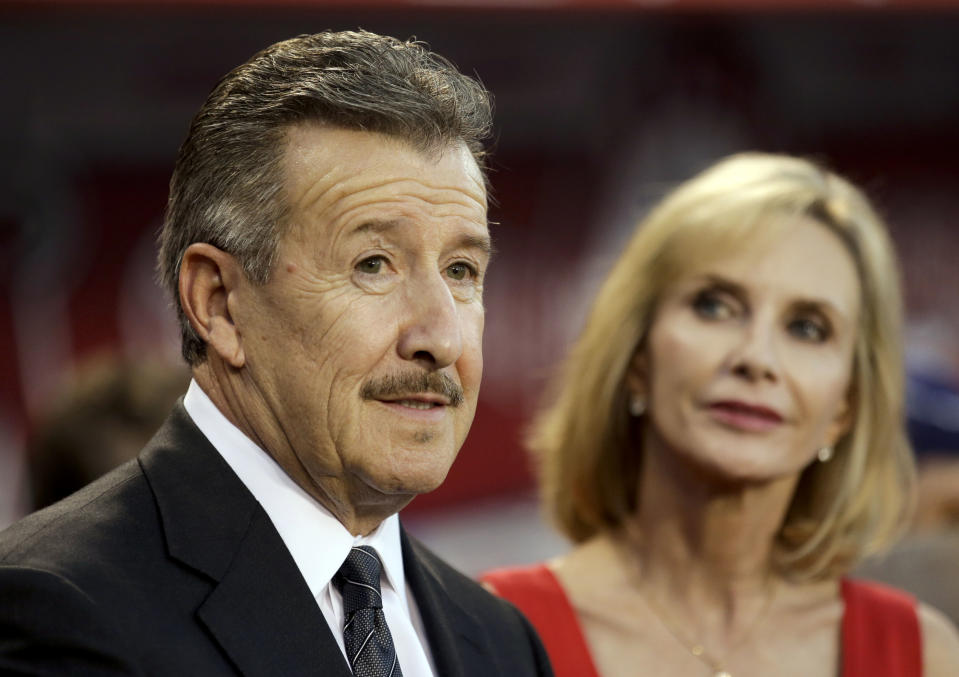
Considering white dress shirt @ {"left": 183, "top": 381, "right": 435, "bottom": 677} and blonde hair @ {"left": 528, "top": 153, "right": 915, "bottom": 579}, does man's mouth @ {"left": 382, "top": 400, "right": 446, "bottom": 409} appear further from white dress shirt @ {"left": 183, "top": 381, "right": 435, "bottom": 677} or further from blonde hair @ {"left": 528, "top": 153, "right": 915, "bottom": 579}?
blonde hair @ {"left": 528, "top": 153, "right": 915, "bottom": 579}

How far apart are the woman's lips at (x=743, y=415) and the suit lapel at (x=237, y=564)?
4.20 feet

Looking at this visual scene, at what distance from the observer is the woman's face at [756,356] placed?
2.80m

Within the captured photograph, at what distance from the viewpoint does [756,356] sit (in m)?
2.80

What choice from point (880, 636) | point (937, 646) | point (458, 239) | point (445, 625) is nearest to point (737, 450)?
point (880, 636)

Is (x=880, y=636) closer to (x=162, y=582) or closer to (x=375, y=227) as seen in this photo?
(x=375, y=227)

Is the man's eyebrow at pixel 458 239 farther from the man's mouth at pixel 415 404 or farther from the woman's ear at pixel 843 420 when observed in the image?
the woman's ear at pixel 843 420

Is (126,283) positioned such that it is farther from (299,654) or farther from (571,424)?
(299,654)

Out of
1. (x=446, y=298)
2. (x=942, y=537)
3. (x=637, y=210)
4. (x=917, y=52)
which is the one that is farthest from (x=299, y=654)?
(x=917, y=52)

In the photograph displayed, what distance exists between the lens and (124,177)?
5.08 metres

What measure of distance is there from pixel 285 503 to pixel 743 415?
1269 mm

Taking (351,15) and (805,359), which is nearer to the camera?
(805,359)

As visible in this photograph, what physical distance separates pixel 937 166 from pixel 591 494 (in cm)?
357

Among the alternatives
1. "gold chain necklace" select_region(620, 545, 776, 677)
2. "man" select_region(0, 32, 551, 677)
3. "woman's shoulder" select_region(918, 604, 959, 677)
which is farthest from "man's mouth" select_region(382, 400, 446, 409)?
"woman's shoulder" select_region(918, 604, 959, 677)

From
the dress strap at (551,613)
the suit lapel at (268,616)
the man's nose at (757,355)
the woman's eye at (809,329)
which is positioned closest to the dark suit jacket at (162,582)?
the suit lapel at (268,616)
